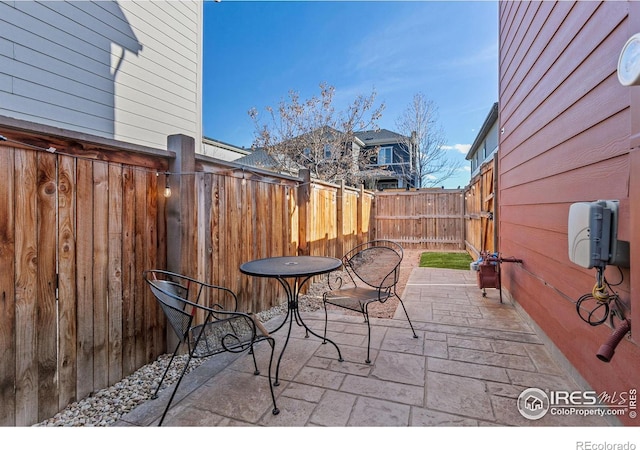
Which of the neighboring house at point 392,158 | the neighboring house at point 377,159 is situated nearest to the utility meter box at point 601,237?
the neighboring house at point 377,159

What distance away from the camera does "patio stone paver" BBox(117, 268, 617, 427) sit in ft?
5.31

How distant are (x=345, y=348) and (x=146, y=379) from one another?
1.42m

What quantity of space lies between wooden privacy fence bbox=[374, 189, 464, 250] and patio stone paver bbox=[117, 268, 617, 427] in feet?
20.5

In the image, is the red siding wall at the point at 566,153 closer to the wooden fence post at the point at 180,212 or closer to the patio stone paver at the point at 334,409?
the patio stone paver at the point at 334,409

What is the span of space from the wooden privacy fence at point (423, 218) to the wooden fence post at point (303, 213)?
18.4ft

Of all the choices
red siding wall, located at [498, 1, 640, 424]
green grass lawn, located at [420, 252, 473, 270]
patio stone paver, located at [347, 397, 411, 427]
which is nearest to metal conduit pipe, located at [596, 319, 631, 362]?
red siding wall, located at [498, 1, 640, 424]

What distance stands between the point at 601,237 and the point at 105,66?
4491 mm

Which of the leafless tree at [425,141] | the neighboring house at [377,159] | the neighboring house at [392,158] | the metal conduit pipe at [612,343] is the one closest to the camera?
the metal conduit pipe at [612,343]

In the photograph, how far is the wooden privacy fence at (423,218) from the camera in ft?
29.2

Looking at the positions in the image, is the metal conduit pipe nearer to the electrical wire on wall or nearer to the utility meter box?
the electrical wire on wall

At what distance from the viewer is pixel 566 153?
207 cm

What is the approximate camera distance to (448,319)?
311 centimetres
